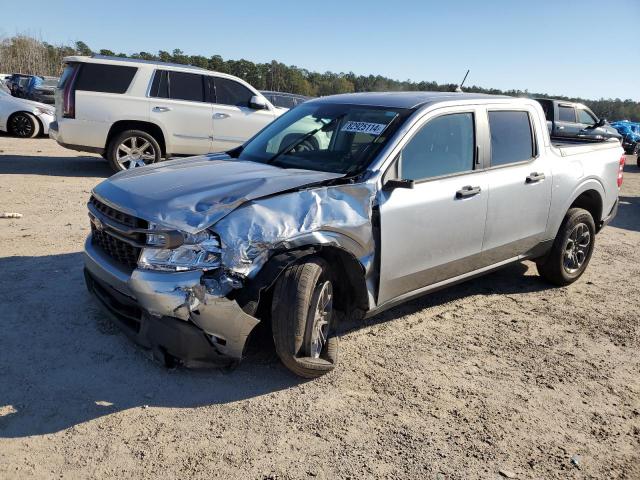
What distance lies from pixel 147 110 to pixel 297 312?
7.52 meters

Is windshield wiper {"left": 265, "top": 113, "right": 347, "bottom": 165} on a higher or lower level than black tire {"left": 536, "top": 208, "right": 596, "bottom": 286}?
higher

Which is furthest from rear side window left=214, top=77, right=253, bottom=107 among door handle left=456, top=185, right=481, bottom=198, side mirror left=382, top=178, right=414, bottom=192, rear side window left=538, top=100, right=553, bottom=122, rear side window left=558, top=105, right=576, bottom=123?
rear side window left=558, top=105, right=576, bottom=123

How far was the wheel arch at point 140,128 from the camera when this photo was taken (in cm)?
961

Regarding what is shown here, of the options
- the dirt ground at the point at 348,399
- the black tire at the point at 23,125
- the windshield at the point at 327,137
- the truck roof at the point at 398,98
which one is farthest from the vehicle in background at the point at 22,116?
the truck roof at the point at 398,98

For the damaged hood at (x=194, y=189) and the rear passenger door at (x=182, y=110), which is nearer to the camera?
the damaged hood at (x=194, y=189)

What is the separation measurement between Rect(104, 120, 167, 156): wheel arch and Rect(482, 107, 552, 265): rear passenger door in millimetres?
6802

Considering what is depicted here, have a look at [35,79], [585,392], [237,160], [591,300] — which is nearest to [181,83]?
[237,160]

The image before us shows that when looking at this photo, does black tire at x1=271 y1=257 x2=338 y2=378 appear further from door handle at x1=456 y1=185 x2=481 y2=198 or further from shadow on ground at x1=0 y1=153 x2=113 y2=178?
shadow on ground at x1=0 y1=153 x2=113 y2=178

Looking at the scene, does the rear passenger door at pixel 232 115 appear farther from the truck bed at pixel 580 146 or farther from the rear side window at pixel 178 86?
the truck bed at pixel 580 146

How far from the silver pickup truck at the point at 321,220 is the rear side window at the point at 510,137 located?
16 mm

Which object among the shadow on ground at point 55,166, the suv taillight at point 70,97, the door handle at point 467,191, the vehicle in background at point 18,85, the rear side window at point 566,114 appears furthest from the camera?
the vehicle in background at point 18,85

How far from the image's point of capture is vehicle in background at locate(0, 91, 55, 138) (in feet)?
48.6

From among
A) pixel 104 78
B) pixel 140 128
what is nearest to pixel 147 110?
pixel 140 128

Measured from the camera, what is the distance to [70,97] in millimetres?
9266
